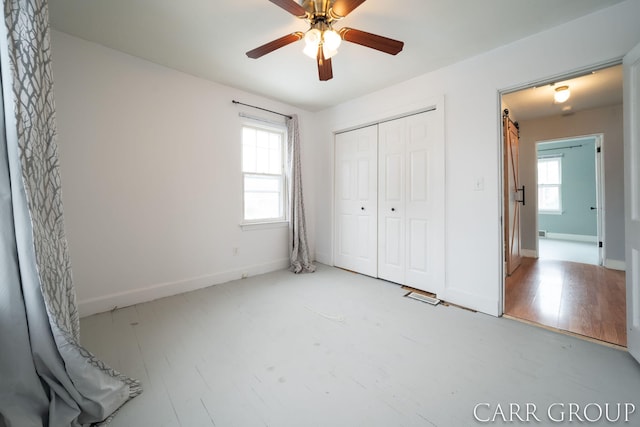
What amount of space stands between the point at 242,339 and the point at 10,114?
6.10 ft

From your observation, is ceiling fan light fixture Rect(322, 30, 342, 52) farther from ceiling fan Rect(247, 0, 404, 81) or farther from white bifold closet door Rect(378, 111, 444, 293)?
white bifold closet door Rect(378, 111, 444, 293)

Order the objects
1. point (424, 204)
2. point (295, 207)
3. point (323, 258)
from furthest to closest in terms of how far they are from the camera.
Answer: point (323, 258)
point (295, 207)
point (424, 204)

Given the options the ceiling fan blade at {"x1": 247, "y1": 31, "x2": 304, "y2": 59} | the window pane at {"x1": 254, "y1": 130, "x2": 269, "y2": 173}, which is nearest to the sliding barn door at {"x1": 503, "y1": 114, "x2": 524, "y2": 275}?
the ceiling fan blade at {"x1": 247, "y1": 31, "x2": 304, "y2": 59}

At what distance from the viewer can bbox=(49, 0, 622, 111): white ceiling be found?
188 centimetres

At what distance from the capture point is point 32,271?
3.91 ft

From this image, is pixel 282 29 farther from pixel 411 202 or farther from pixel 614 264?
pixel 614 264

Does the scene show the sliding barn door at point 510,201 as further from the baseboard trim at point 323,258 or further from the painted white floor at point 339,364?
the baseboard trim at point 323,258

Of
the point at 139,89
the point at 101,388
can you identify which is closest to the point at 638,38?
the point at 101,388

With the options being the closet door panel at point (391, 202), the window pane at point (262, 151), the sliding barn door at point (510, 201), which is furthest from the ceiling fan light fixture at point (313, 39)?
the sliding barn door at point (510, 201)

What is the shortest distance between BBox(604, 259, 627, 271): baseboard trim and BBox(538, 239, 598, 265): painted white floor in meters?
0.25

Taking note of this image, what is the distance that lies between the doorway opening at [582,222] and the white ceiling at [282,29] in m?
0.63

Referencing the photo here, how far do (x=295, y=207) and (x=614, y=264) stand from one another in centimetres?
506

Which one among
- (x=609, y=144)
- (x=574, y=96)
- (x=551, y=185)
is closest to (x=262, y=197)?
(x=574, y=96)

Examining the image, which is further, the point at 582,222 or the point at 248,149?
the point at 582,222
